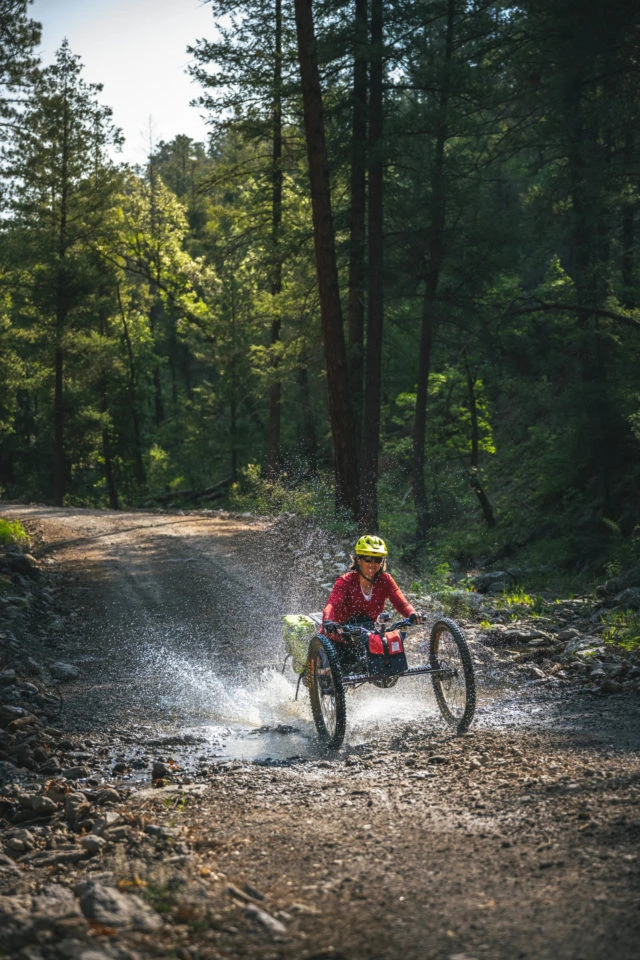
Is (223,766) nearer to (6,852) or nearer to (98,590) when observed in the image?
(6,852)


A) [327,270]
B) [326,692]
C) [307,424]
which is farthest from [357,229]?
[326,692]

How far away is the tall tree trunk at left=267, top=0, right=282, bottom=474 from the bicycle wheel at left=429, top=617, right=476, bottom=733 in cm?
1471

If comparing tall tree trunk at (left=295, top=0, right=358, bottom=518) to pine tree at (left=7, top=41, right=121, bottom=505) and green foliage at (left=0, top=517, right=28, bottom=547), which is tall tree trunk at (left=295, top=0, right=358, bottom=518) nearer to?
green foliage at (left=0, top=517, right=28, bottom=547)

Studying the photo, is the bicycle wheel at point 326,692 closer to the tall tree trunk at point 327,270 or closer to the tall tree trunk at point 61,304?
the tall tree trunk at point 327,270

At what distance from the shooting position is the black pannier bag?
776 cm

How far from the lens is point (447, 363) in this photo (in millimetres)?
30719

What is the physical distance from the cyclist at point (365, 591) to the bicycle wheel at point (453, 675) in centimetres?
52

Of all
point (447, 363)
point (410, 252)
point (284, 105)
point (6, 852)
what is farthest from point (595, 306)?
point (6, 852)

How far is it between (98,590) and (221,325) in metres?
23.2

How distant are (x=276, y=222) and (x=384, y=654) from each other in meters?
20.8

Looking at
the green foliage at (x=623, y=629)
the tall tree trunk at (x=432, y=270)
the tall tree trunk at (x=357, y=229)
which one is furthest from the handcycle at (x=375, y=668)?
the tall tree trunk at (x=432, y=270)

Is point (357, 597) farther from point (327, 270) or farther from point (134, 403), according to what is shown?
point (134, 403)

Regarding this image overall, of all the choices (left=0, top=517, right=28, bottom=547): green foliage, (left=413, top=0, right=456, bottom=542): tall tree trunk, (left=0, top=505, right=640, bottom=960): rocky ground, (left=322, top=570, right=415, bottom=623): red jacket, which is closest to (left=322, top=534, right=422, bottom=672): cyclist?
(left=322, top=570, right=415, bottom=623): red jacket

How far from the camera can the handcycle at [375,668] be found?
7456mm
